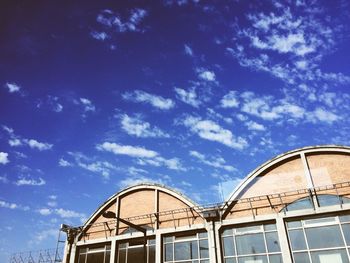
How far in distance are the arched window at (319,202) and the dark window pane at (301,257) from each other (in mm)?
2520

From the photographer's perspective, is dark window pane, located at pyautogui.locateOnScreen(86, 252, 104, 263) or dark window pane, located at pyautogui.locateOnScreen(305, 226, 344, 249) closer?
dark window pane, located at pyautogui.locateOnScreen(305, 226, 344, 249)

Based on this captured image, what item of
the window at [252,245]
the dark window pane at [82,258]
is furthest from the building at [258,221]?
the dark window pane at [82,258]

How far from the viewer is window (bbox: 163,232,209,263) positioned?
1953cm

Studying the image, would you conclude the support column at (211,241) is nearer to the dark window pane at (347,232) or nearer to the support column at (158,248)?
the support column at (158,248)

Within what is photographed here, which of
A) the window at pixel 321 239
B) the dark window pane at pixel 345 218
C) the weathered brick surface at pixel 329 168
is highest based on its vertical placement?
the weathered brick surface at pixel 329 168

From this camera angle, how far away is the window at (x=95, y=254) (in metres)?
22.8

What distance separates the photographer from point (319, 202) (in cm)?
Answer: 1769

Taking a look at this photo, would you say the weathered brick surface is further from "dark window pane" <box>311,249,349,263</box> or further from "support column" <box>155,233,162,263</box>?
"support column" <box>155,233,162,263</box>

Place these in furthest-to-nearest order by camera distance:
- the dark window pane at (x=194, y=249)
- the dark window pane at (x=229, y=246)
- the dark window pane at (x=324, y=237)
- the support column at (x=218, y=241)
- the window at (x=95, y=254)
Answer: the window at (x=95, y=254) < the dark window pane at (x=194, y=249) < the dark window pane at (x=229, y=246) < the support column at (x=218, y=241) < the dark window pane at (x=324, y=237)

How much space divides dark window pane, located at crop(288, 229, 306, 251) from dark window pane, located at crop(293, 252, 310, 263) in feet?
1.06

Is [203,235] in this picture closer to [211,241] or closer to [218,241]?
[211,241]

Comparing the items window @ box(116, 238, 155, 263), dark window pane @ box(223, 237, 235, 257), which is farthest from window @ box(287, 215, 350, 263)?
window @ box(116, 238, 155, 263)

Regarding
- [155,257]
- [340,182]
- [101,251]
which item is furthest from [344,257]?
[101,251]

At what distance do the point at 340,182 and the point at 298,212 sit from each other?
2962 mm
